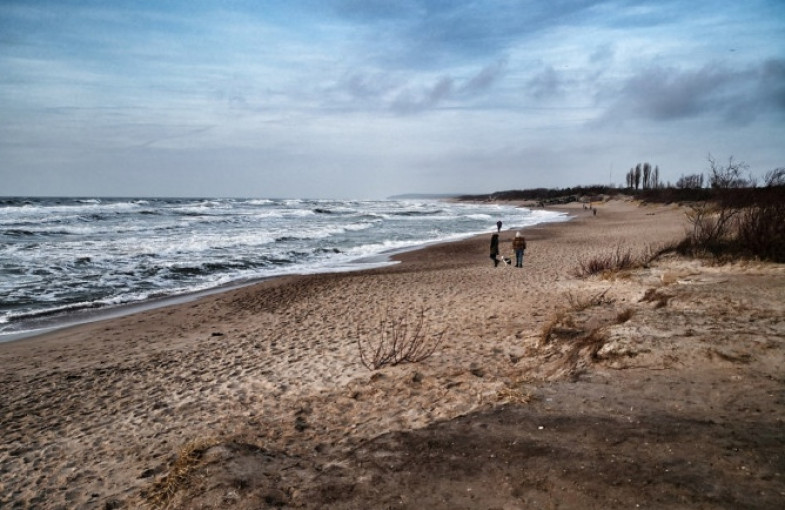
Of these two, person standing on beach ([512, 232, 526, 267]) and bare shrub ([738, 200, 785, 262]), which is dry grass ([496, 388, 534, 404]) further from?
person standing on beach ([512, 232, 526, 267])

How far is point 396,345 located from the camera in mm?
8039

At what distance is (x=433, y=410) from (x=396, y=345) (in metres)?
3.14

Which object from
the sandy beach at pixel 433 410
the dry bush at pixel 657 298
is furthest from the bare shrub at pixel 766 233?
the dry bush at pixel 657 298

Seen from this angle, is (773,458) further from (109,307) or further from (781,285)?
(109,307)

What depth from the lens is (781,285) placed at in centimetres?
754

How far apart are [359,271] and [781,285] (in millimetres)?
12207

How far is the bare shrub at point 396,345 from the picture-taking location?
22.5 feet

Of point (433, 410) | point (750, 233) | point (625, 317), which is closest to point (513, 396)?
point (433, 410)

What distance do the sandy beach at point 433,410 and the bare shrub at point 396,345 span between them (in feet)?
0.63

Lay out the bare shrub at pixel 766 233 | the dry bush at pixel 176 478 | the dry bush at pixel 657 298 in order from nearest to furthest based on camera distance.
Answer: the dry bush at pixel 176 478, the dry bush at pixel 657 298, the bare shrub at pixel 766 233

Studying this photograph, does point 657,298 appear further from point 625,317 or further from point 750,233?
point 750,233

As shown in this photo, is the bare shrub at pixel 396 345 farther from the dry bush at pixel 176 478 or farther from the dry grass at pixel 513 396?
the dry bush at pixel 176 478

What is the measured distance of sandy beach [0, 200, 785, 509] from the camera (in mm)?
3404

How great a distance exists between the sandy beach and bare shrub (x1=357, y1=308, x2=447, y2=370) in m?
0.19
